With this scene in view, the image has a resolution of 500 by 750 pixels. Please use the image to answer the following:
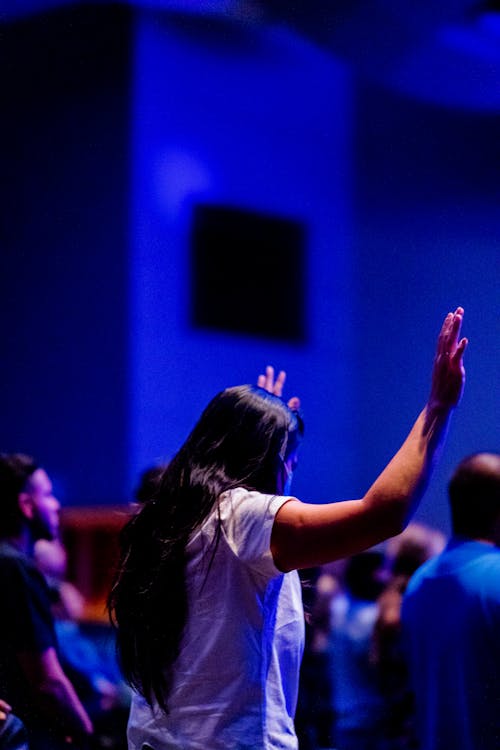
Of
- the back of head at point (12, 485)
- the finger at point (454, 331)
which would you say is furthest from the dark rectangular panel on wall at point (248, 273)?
the finger at point (454, 331)

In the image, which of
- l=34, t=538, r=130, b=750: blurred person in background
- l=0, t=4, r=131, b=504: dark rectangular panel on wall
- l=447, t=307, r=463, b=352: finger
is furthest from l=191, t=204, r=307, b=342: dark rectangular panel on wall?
l=447, t=307, r=463, b=352: finger

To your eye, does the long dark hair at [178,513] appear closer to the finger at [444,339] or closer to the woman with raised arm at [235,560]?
the woman with raised arm at [235,560]

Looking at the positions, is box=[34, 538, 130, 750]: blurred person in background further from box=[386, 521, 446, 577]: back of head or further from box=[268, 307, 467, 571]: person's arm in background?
box=[268, 307, 467, 571]: person's arm in background

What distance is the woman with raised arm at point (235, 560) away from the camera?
1.40m

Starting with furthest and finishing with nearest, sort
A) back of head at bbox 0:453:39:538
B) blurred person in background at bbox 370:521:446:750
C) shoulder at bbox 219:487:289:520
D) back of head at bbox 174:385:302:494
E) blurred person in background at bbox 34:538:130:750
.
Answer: blurred person in background at bbox 34:538:130:750 → blurred person in background at bbox 370:521:446:750 → back of head at bbox 0:453:39:538 → back of head at bbox 174:385:302:494 → shoulder at bbox 219:487:289:520

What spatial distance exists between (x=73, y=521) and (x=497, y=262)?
3.90 m

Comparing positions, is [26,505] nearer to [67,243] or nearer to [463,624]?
[463,624]

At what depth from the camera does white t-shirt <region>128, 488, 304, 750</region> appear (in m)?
1.49

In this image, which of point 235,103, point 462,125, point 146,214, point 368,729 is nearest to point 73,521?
point 146,214

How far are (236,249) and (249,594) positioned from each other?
588cm

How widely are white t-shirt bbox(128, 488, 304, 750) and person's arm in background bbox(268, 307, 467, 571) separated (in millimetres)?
50

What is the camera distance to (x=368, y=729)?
3.16m

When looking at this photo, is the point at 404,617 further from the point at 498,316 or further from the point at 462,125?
the point at 462,125

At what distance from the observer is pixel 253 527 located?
1474 mm
